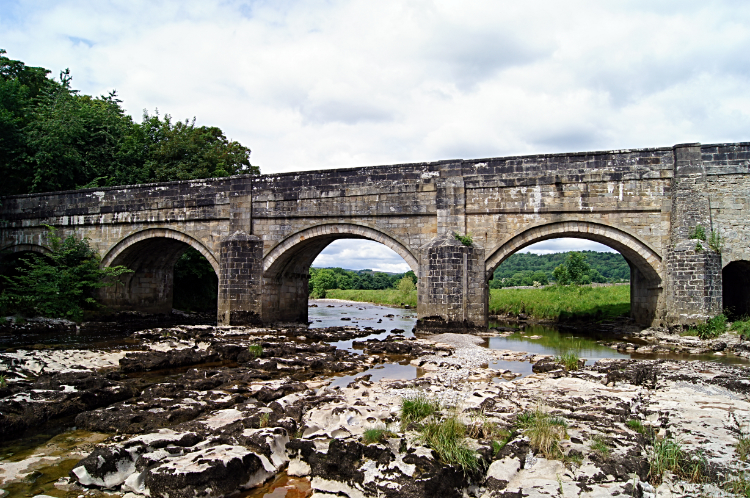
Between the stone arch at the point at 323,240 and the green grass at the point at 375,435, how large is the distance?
9853 mm

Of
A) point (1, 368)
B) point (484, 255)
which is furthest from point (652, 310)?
→ point (1, 368)

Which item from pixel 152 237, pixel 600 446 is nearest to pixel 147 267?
pixel 152 237

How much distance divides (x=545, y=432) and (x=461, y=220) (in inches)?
403

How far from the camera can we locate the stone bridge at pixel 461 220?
12.5m

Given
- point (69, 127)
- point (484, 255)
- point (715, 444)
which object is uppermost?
point (69, 127)

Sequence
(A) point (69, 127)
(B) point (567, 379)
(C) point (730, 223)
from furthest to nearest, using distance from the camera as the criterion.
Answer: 1. (A) point (69, 127)
2. (C) point (730, 223)
3. (B) point (567, 379)

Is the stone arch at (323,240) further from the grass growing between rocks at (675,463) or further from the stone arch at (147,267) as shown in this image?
the grass growing between rocks at (675,463)

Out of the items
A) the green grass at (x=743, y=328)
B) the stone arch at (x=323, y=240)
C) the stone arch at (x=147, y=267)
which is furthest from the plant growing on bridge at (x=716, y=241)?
the stone arch at (x=147, y=267)

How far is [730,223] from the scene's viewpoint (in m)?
12.5

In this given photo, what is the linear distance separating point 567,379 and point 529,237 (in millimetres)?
7037

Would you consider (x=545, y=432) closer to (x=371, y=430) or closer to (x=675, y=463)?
(x=675, y=463)

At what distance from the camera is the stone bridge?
12.5 meters

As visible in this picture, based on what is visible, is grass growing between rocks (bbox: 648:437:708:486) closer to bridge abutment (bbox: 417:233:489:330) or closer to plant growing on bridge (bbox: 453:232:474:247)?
bridge abutment (bbox: 417:233:489:330)

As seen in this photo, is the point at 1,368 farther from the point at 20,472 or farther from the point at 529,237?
the point at 529,237
